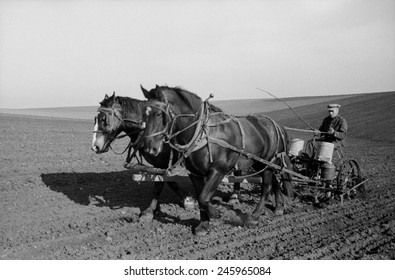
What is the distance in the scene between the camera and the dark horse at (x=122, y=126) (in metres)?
7.28

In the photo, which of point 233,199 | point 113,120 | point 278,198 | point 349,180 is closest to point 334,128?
point 349,180

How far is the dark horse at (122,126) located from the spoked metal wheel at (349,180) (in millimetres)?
3886

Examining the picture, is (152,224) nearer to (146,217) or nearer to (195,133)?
(146,217)

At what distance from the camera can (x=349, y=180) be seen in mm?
8727

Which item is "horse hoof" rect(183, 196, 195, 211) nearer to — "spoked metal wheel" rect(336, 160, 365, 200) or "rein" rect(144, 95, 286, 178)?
"rein" rect(144, 95, 286, 178)

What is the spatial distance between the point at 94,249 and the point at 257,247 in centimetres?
252

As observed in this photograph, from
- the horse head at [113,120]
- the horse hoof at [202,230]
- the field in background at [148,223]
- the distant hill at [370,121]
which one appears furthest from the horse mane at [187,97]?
the distant hill at [370,121]

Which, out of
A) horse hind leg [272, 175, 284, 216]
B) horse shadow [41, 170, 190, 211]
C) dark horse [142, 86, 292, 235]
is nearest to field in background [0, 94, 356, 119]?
horse shadow [41, 170, 190, 211]

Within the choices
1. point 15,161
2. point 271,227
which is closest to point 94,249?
point 271,227

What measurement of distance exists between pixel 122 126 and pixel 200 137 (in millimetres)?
2176

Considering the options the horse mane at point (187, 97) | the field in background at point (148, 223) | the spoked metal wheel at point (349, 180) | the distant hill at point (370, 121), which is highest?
the distant hill at point (370, 121)

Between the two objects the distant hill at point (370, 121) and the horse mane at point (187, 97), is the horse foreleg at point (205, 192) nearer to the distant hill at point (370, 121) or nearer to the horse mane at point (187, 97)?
the horse mane at point (187, 97)
